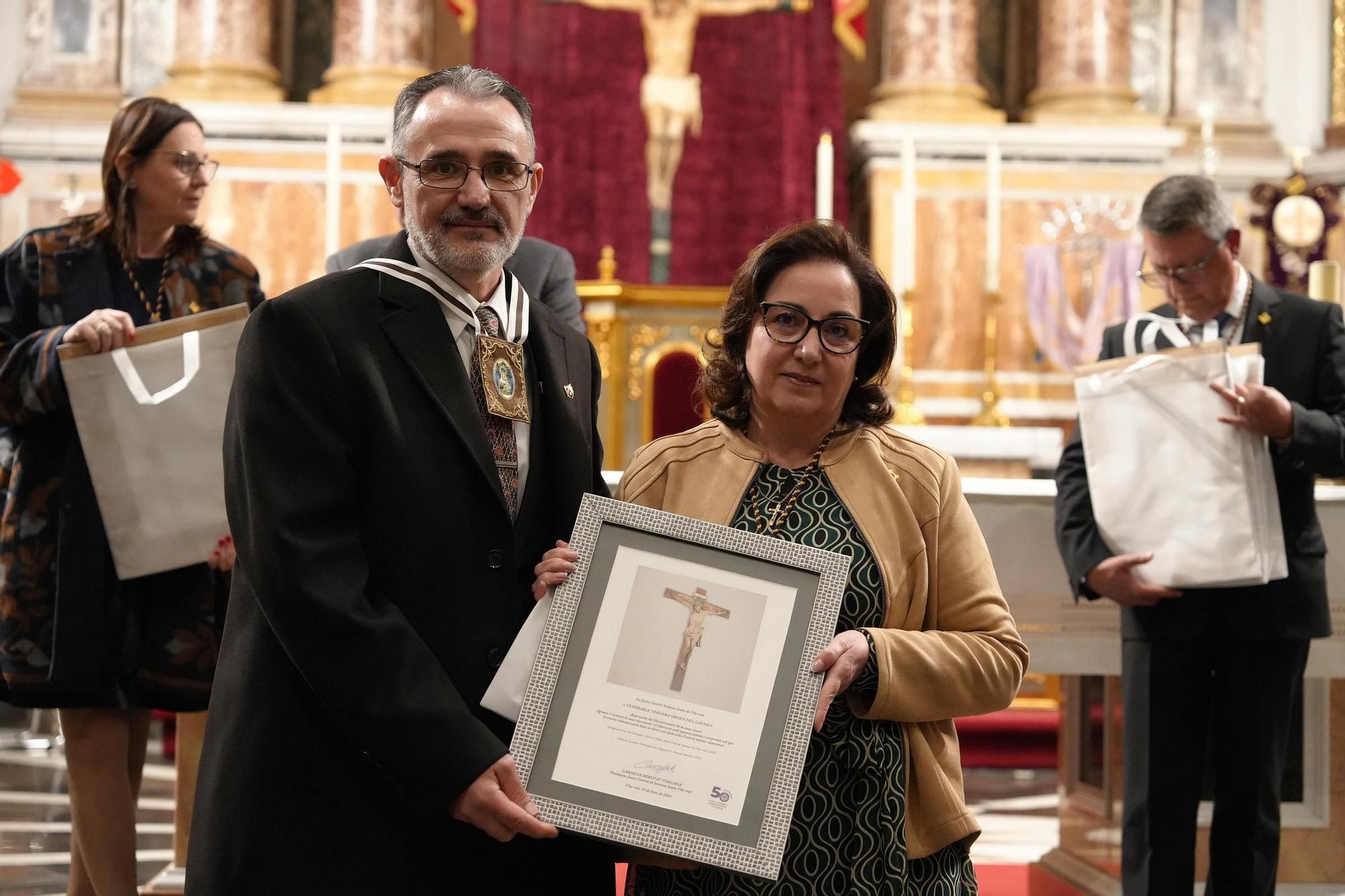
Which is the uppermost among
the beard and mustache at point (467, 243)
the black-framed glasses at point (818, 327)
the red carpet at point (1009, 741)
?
the beard and mustache at point (467, 243)

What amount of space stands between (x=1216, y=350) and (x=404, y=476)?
2.10m

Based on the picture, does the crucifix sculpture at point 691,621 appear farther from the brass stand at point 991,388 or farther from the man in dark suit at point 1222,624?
the brass stand at point 991,388

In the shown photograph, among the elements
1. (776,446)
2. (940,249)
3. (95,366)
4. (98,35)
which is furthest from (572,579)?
(98,35)

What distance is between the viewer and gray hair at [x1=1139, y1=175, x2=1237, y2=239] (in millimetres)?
3430

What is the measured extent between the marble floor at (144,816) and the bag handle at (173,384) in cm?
190

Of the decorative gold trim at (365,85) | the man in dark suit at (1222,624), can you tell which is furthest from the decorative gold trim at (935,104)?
the man in dark suit at (1222,624)

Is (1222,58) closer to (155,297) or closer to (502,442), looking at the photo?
(155,297)

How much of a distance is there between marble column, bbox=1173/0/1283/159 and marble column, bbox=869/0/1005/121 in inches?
63.7

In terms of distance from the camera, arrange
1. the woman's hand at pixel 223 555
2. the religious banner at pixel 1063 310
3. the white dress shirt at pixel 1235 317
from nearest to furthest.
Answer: the woman's hand at pixel 223 555
the white dress shirt at pixel 1235 317
the religious banner at pixel 1063 310

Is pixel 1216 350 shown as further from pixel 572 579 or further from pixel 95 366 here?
pixel 95 366

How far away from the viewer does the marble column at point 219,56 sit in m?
9.30

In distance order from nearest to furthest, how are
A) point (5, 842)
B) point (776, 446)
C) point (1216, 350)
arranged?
point (776, 446) < point (1216, 350) < point (5, 842)

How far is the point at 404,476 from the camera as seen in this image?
207cm

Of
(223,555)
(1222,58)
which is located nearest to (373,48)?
(1222,58)
